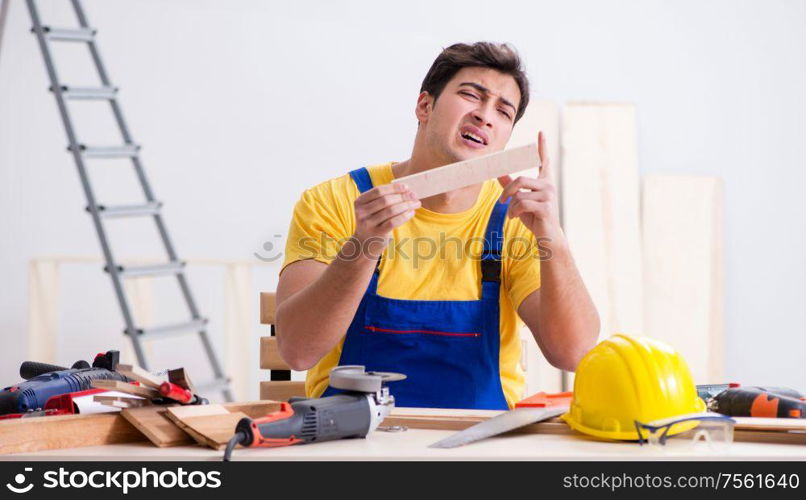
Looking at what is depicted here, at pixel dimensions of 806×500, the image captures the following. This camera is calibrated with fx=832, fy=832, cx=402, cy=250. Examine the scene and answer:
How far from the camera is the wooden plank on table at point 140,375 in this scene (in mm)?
1353

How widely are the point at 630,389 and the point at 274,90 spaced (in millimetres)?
3829

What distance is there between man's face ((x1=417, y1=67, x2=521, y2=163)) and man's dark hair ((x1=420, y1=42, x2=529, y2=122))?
2 centimetres

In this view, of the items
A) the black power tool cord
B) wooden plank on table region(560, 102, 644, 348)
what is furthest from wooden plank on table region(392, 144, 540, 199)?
wooden plank on table region(560, 102, 644, 348)

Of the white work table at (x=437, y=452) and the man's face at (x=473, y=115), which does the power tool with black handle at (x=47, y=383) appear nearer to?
the white work table at (x=437, y=452)

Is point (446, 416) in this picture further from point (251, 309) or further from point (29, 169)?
point (29, 169)

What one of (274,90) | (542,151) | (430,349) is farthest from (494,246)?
(274,90)

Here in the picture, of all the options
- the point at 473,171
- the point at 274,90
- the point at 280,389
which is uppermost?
the point at 274,90

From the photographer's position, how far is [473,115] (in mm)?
2111

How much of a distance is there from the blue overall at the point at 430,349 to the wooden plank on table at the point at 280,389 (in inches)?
11.4

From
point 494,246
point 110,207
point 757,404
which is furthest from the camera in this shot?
point 110,207

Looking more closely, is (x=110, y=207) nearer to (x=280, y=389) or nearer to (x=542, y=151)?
(x=280, y=389)

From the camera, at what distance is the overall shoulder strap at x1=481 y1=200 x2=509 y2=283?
2.11 m

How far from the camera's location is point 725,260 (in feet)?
14.8

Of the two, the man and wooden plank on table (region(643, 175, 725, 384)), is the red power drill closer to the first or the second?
the man
